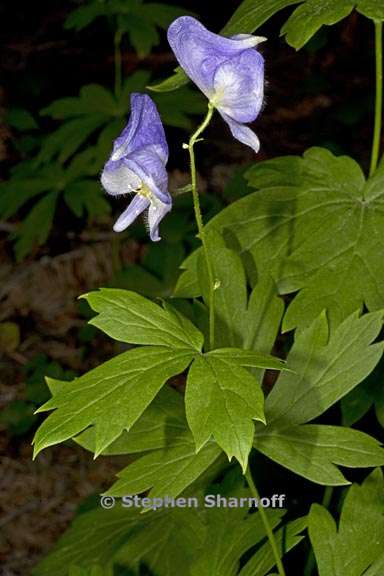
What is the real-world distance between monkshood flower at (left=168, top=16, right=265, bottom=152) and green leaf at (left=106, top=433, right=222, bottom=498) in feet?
1.76

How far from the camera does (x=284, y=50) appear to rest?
477 cm

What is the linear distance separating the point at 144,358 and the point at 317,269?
54cm

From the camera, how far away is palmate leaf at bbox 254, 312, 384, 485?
1.60 meters

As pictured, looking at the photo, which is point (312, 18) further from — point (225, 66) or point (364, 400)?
point (364, 400)

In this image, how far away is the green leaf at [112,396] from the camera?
1.30m

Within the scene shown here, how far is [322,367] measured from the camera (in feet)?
5.44

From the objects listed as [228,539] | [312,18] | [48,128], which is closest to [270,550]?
[228,539]

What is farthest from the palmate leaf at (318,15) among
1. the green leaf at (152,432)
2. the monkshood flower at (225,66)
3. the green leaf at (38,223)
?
the green leaf at (38,223)

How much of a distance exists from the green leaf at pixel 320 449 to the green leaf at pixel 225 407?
0.35 meters

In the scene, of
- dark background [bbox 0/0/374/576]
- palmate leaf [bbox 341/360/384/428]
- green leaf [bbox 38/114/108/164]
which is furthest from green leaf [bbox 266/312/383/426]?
green leaf [bbox 38/114/108/164]

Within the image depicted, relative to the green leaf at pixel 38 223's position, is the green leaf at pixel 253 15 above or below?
above

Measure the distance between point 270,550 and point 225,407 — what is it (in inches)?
21.1

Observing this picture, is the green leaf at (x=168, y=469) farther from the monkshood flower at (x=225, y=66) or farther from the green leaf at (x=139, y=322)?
the monkshood flower at (x=225, y=66)

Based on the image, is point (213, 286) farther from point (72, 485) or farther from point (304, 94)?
point (304, 94)
